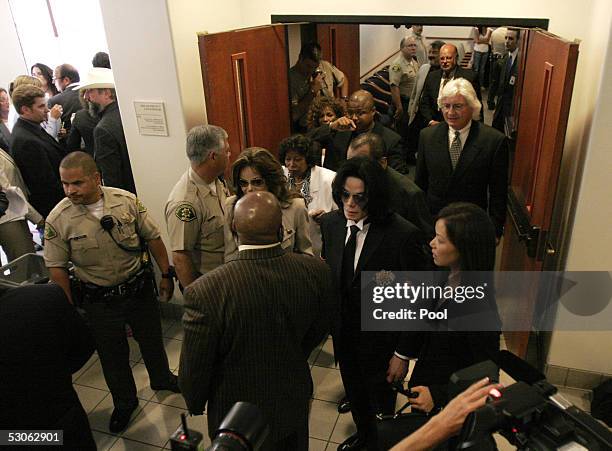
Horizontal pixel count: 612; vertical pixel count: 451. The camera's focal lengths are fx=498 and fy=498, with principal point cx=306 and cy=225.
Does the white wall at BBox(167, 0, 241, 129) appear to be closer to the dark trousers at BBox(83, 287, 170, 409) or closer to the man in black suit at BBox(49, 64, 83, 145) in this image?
the dark trousers at BBox(83, 287, 170, 409)

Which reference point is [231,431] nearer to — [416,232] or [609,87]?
[416,232]

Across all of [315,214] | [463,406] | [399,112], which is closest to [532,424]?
[463,406]

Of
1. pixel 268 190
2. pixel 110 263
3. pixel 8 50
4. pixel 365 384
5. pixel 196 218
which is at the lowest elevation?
pixel 365 384

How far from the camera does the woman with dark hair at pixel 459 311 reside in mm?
1761

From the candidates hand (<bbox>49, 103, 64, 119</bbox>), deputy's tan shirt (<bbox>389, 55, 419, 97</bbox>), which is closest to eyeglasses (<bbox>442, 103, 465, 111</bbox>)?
deputy's tan shirt (<bbox>389, 55, 419, 97</bbox>)

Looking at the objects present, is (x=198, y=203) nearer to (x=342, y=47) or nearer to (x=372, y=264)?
(x=372, y=264)

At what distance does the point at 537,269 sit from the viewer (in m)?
2.79

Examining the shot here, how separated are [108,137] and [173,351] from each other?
1550 mm

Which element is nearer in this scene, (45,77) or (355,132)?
(355,132)

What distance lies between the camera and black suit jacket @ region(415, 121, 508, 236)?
9.77ft

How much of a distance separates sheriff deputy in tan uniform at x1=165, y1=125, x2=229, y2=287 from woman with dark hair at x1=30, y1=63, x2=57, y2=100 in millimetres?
3629

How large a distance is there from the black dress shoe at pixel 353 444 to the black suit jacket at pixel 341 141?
1.79 m

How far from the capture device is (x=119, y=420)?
9.24ft

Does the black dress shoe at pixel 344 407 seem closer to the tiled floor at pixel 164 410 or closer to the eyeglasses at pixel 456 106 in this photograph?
the tiled floor at pixel 164 410
